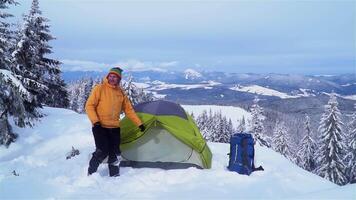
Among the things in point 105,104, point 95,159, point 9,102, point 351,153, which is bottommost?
point 351,153

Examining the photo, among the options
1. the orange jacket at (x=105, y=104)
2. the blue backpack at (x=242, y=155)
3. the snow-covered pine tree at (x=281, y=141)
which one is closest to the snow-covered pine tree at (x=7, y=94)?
the orange jacket at (x=105, y=104)

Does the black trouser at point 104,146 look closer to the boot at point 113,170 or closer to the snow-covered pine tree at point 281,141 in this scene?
the boot at point 113,170

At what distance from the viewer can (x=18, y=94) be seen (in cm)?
1176

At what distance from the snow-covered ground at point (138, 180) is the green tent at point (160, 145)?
0.45 meters

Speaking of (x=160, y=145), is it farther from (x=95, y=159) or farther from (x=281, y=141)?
(x=281, y=141)

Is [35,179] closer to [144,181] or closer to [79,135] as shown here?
[144,181]

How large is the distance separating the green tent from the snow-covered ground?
448 millimetres

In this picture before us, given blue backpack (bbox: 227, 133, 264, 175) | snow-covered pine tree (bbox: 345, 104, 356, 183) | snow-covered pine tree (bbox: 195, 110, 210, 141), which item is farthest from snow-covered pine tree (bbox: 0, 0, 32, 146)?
snow-covered pine tree (bbox: 195, 110, 210, 141)

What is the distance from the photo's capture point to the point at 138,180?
910 centimetres

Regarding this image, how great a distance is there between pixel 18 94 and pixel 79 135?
284 centimetres

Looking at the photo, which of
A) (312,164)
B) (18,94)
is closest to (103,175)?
(18,94)

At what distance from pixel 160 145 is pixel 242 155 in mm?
2336

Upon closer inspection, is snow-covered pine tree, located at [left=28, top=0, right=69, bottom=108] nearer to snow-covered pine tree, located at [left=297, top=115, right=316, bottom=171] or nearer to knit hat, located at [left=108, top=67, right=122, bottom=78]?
knit hat, located at [left=108, top=67, right=122, bottom=78]

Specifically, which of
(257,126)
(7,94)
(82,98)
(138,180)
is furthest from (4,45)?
(82,98)
